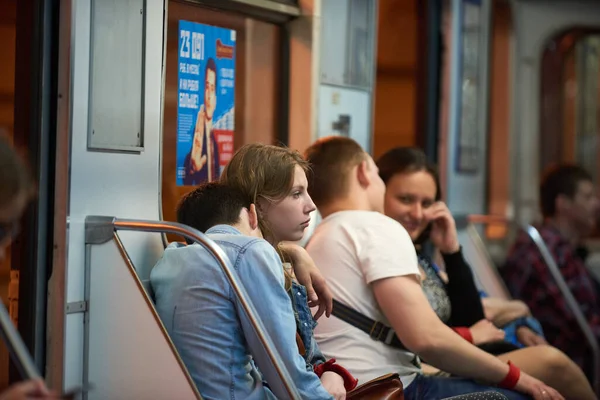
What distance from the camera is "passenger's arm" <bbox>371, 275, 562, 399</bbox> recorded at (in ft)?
11.2

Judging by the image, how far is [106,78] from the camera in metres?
3.31

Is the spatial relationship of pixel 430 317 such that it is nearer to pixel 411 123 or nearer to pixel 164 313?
pixel 164 313

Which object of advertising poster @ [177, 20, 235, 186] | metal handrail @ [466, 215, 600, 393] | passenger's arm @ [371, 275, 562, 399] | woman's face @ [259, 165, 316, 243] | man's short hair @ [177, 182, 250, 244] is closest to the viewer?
man's short hair @ [177, 182, 250, 244]

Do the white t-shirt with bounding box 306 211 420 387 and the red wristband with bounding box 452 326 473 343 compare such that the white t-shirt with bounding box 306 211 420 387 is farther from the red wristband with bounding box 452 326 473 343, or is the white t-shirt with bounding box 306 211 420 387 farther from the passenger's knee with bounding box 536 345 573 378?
the passenger's knee with bounding box 536 345 573 378

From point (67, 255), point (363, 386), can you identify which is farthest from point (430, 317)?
point (67, 255)

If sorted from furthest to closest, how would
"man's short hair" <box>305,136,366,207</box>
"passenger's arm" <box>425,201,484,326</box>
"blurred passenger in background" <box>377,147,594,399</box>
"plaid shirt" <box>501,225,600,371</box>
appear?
"plaid shirt" <box>501,225,600,371</box>, "passenger's arm" <box>425,201,484,326</box>, "blurred passenger in background" <box>377,147,594,399</box>, "man's short hair" <box>305,136,366,207</box>

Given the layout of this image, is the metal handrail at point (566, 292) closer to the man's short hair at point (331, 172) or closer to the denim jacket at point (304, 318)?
the man's short hair at point (331, 172)

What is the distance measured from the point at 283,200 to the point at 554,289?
3132 millimetres

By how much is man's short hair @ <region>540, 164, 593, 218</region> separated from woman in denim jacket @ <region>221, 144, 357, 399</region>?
135 inches

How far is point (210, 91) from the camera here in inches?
160

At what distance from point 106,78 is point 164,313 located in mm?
880

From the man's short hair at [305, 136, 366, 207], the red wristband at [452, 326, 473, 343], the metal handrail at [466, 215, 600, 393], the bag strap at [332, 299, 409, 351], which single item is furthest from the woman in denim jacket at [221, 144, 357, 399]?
the metal handrail at [466, 215, 600, 393]

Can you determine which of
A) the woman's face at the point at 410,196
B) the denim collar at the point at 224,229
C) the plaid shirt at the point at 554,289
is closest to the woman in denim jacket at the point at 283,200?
the denim collar at the point at 224,229

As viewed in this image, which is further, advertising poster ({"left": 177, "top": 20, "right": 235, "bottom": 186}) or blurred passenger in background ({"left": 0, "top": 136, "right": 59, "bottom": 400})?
advertising poster ({"left": 177, "top": 20, "right": 235, "bottom": 186})
